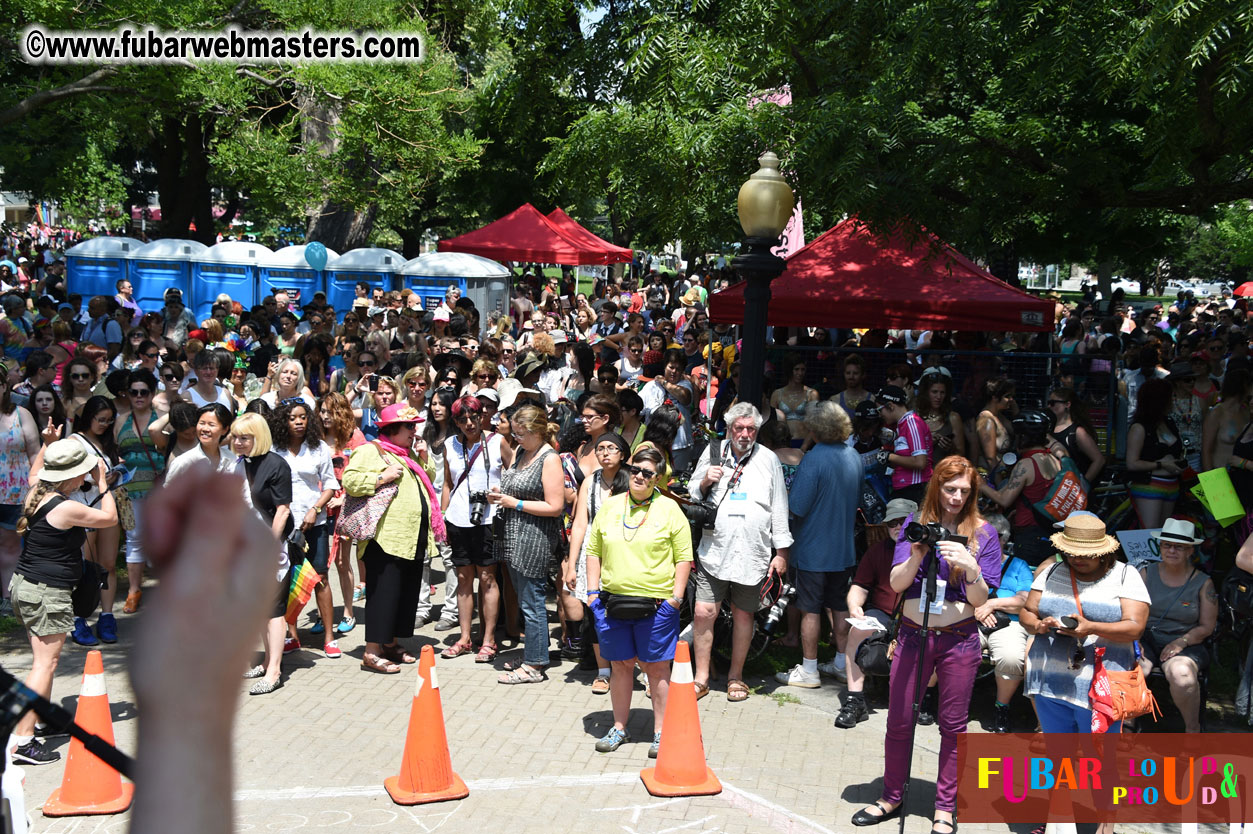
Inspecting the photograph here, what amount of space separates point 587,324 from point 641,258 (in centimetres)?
4114

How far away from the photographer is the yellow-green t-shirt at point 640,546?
6.52m

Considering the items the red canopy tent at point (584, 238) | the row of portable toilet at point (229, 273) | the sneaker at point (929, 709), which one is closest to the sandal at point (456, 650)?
the sneaker at point (929, 709)

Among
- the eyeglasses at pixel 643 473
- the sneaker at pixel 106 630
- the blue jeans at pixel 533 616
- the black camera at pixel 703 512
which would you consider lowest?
the sneaker at pixel 106 630

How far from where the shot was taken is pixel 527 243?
22.1m

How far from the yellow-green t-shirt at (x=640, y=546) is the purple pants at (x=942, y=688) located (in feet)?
4.62

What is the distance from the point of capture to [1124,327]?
22953mm

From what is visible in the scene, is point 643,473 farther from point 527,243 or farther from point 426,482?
point 527,243

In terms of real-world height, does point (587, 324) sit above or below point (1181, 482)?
above

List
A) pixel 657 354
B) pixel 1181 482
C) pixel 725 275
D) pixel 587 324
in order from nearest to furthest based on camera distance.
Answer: pixel 1181 482, pixel 657 354, pixel 587 324, pixel 725 275

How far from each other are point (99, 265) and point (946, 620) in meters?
20.6

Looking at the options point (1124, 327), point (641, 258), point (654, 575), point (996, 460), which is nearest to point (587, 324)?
point (1124, 327)

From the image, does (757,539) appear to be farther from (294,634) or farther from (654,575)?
(294,634)

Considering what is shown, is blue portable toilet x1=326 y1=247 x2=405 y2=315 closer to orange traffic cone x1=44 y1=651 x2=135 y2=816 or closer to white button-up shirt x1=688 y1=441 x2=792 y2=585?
white button-up shirt x1=688 y1=441 x2=792 y2=585

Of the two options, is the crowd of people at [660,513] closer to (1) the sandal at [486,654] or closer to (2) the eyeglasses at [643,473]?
(2) the eyeglasses at [643,473]
